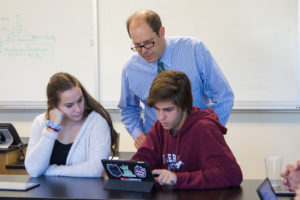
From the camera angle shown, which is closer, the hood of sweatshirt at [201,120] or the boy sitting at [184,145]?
the boy sitting at [184,145]

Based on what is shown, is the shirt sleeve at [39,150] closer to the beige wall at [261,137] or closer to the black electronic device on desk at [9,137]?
the black electronic device on desk at [9,137]

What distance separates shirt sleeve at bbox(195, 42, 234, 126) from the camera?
2.19 metres

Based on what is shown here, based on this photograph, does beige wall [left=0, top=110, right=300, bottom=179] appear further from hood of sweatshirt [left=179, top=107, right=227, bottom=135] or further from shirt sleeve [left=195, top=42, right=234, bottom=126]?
hood of sweatshirt [left=179, top=107, right=227, bottom=135]

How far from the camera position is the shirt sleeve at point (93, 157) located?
1948mm

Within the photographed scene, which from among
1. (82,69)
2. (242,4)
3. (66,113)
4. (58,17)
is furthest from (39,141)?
(242,4)

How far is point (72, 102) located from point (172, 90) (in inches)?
27.3

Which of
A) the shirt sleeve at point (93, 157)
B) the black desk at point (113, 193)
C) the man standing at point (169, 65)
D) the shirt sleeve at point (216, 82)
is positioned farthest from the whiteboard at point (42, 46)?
the black desk at point (113, 193)

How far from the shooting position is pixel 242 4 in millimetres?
3137

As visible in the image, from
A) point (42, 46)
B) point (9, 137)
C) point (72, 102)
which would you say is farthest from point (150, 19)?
point (42, 46)

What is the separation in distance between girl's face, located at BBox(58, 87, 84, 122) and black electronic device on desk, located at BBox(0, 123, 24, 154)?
0.91 meters

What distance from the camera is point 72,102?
2129mm

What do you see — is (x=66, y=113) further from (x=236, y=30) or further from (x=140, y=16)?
(x=236, y=30)

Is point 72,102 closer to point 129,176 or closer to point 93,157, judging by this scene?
point 93,157

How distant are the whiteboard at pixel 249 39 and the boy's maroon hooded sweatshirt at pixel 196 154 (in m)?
1.49
